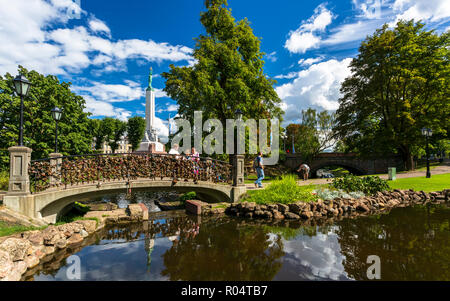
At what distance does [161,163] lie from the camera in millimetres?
9836

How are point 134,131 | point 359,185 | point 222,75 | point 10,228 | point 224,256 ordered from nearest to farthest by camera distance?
1. point 224,256
2. point 10,228
3. point 359,185
4. point 222,75
5. point 134,131

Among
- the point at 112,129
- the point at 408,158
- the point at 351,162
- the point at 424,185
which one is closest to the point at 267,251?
the point at 424,185

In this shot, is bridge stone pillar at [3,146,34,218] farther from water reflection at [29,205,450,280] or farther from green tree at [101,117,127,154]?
green tree at [101,117,127,154]

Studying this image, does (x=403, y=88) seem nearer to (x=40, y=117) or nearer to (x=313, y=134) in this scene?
(x=313, y=134)

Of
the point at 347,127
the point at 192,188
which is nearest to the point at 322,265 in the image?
the point at 192,188

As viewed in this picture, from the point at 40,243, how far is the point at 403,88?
29139 millimetres

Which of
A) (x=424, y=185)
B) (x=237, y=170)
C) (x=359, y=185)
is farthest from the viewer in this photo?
(x=424, y=185)

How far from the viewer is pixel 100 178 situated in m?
9.30

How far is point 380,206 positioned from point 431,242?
511 cm

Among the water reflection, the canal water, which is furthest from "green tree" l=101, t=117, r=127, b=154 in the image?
the water reflection

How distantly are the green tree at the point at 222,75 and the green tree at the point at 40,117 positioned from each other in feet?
29.9

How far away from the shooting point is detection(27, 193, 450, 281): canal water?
385cm

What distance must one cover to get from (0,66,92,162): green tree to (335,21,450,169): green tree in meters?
29.0
